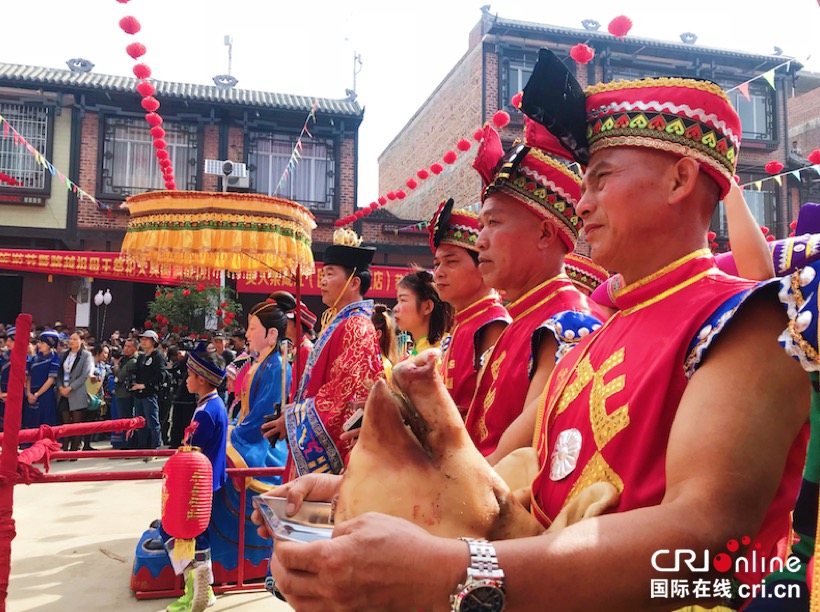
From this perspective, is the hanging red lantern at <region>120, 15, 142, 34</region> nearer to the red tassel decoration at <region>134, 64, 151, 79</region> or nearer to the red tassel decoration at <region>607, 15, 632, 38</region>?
the red tassel decoration at <region>134, 64, 151, 79</region>

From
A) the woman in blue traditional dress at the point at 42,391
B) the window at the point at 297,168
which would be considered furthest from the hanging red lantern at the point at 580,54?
the window at the point at 297,168

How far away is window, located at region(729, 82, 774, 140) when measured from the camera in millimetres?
20156

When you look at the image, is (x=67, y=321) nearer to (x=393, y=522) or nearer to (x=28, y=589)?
(x=28, y=589)

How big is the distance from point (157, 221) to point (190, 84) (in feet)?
52.8

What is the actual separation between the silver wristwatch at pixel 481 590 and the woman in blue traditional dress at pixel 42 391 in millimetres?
11135

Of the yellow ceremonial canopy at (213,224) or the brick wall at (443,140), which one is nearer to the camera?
the yellow ceremonial canopy at (213,224)

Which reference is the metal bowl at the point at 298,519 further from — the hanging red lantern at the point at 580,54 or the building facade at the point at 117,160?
the building facade at the point at 117,160

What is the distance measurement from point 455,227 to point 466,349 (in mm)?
762

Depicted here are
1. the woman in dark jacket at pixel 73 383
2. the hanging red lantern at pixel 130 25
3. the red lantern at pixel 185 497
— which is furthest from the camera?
the woman in dark jacket at pixel 73 383

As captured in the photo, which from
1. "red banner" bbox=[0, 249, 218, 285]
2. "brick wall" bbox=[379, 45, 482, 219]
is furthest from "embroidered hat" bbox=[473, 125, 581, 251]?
"brick wall" bbox=[379, 45, 482, 219]

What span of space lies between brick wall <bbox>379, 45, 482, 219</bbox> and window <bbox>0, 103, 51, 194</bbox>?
479 inches

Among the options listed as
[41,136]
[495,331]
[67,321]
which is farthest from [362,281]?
[41,136]

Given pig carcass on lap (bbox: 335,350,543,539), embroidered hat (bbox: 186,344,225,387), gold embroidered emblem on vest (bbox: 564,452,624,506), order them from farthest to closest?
embroidered hat (bbox: 186,344,225,387)
gold embroidered emblem on vest (bbox: 564,452,624,506)
pig carcass on lap (bbox: 335,350,543,539)

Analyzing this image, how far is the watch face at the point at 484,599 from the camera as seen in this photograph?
89 cm
